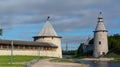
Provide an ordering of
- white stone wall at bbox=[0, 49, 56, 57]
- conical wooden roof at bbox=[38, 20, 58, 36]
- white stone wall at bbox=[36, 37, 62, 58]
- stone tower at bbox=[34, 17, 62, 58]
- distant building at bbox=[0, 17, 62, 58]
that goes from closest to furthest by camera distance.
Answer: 1. white stone wall at bbox=[0, 49, 56, 57]
2. distant building at bbox=[0, 17, 62, 58]
3. white stone wall at bbox=[36, 37, 62, 58]
4. stone tower at bbox=[34, 17, 62, 58]
5. conical wooden roof at bbox=[38, 20, 58, 36]

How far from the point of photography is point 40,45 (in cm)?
5506

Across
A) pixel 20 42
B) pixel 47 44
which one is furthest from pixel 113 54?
pixel 20 42

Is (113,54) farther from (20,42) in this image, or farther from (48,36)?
(20,42)

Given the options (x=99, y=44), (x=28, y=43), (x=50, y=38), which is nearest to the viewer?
(x=28, y=43)

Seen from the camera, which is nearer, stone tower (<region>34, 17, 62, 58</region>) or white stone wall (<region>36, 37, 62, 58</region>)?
white stone wall (<region>36, 37, 62, 58</region>)

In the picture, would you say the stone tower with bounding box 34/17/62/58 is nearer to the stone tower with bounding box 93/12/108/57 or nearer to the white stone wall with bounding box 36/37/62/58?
the white stone wall with bounding box 36/37/62/58

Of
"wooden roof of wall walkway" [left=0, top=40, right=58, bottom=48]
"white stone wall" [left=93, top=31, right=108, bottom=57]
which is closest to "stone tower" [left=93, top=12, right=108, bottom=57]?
"white stone wall" [left=93, top=31, right=108, bottom=57]

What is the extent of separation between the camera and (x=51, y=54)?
5706 cm

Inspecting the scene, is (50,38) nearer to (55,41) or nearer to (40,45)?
(55,41)

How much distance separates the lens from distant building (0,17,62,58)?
164 ft

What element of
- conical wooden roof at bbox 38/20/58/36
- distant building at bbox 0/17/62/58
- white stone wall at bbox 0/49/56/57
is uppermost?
conical wooden roof at bbox 38/20/58/36

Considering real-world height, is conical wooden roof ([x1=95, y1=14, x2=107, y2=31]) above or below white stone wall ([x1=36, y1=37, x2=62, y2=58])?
above

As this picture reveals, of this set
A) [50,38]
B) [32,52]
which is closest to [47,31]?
[50,38]

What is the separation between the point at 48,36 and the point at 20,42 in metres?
7.56
